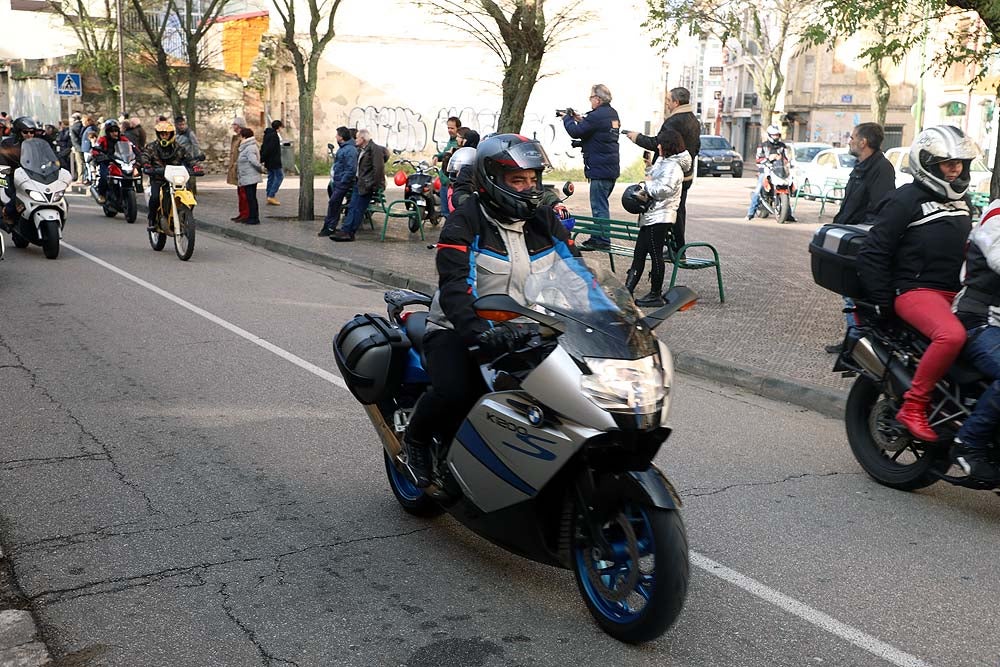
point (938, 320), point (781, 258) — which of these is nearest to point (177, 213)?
point (781, 258)

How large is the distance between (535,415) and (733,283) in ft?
31.5

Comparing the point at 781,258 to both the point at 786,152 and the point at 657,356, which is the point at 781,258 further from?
the point at 657,356

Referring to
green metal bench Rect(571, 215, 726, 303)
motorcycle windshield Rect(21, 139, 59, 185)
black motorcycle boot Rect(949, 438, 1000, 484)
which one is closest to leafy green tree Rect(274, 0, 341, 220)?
motorcycle windshield Rect(21, 139, 59, 185)

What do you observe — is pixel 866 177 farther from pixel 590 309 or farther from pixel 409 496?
pixel 590 309

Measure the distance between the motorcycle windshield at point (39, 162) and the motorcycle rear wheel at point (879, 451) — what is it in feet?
37.0

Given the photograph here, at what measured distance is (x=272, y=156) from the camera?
22.5 m

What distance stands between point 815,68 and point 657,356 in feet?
210

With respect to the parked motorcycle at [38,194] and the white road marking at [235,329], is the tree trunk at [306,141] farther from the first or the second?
the white road marking at [235,329]

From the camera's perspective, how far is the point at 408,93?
38.0 m

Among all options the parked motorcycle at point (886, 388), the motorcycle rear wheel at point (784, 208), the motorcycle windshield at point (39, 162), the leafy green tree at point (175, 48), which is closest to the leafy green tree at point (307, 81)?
the motorcycle windshield at point (39, 162)

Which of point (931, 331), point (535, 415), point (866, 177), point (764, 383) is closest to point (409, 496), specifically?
point (535, 415)

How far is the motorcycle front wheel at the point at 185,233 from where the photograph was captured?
14.3 meters

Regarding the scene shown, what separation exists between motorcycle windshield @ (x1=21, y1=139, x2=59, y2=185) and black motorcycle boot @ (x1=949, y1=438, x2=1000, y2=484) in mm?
12100

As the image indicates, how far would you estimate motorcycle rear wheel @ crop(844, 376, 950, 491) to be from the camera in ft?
18.2
